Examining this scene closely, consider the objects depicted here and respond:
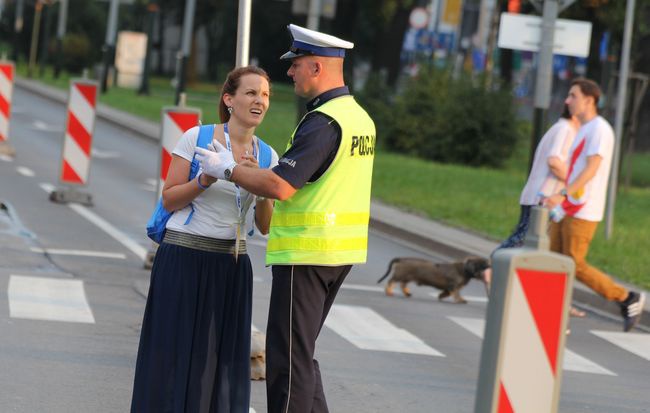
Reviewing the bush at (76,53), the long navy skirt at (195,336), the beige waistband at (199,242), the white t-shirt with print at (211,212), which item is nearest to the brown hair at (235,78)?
the white t-shirt with print at (211,212)

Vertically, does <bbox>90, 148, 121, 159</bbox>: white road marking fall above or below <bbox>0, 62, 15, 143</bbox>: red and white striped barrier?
below

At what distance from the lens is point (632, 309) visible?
1252 cm

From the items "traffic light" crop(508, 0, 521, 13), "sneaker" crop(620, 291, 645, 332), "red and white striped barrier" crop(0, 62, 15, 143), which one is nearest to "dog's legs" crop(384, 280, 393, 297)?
"sneaker" crop(620, 291, 645, 332)

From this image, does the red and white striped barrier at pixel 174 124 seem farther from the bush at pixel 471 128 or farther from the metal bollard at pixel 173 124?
the bush at pixel 471 128

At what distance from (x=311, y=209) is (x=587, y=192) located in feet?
20.8

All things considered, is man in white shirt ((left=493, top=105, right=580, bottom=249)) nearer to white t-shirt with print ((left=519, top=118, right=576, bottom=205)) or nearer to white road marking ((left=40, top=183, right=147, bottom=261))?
white t-shirt with print ((left=519, top=118, right=576, bottom=205))

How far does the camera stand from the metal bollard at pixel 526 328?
475cm

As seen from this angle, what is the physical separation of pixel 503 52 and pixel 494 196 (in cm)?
2718

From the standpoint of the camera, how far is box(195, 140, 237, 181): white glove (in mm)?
6414

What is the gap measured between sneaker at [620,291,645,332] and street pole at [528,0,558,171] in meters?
4.68

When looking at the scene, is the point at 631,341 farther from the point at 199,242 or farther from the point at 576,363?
the point at 199,242

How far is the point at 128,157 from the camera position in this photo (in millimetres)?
28078

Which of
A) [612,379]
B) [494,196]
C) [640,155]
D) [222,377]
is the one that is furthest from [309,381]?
[640,155]

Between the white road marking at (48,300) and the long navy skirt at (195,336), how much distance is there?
13.6ft
